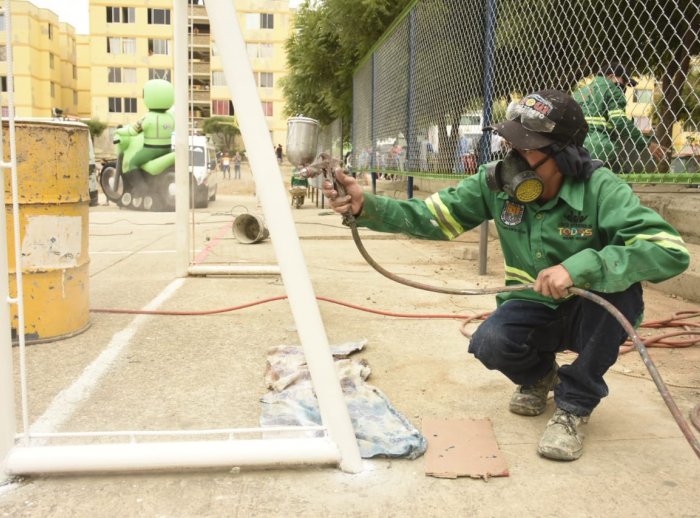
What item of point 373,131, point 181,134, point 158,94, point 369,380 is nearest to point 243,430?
point 369,380

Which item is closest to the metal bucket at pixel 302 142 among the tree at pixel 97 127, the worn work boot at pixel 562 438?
the worn work boot at pixel 562 438

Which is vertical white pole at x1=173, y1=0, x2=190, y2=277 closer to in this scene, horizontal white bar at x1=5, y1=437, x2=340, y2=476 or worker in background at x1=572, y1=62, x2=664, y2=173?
worker in background at x1=572, y1=62, x2=664, y2=173

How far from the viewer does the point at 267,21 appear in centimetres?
5516

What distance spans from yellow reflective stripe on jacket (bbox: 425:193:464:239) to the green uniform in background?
2.02 m

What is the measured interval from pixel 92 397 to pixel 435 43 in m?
6.55

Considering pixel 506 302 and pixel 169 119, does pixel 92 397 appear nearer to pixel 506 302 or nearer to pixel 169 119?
pixel 506 302

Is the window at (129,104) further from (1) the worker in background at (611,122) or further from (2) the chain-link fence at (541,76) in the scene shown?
(1) the worker in background at (611,122)

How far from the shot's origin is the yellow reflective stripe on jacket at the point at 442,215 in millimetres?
2793

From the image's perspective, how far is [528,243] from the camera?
265 centimetres

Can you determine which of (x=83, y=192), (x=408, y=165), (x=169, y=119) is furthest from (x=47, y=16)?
(x=83, y=192)

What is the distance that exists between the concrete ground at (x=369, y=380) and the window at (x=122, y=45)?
178ft

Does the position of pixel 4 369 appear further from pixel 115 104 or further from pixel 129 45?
pixel 115 104

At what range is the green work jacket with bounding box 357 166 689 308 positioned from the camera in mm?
2170

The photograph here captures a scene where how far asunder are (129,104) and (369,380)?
6005 cm
